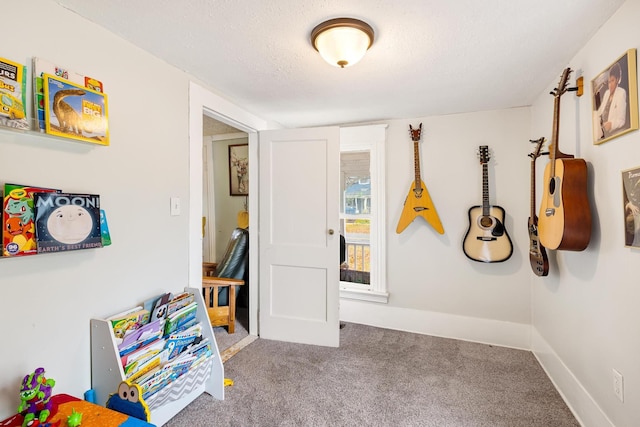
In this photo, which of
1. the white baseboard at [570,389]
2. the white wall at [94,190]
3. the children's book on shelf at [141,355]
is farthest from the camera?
the white baseboard at [570,389]

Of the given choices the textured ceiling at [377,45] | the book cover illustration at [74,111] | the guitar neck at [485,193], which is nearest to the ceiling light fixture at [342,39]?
the textured ceiling at [377,45]

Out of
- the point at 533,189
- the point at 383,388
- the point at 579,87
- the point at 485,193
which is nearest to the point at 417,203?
the point at 485,193

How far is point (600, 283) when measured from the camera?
156 cm

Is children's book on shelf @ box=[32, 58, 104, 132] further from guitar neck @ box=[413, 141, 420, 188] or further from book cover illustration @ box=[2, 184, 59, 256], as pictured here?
guitar neck @ box=[413, 141, 420, 188]

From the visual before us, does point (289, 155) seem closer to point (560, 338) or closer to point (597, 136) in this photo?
point (597, 136)

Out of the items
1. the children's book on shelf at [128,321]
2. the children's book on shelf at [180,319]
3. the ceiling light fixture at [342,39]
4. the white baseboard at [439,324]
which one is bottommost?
the white baseboard at [439,324]

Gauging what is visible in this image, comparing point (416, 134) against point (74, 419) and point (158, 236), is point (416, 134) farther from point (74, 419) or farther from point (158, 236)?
point (74, 419)

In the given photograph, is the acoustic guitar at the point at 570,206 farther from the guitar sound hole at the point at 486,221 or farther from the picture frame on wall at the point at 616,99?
the guitar sound hole at the point at 486,221

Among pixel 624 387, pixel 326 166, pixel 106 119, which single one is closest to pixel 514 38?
pixel 326 166

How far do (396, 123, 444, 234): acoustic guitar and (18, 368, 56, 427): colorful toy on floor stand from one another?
263 centimetres

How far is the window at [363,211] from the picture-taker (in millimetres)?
3109

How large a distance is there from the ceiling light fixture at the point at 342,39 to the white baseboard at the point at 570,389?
2.17 m

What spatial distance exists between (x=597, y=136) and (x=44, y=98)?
251 cm

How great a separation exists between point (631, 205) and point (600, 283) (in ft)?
1.64
